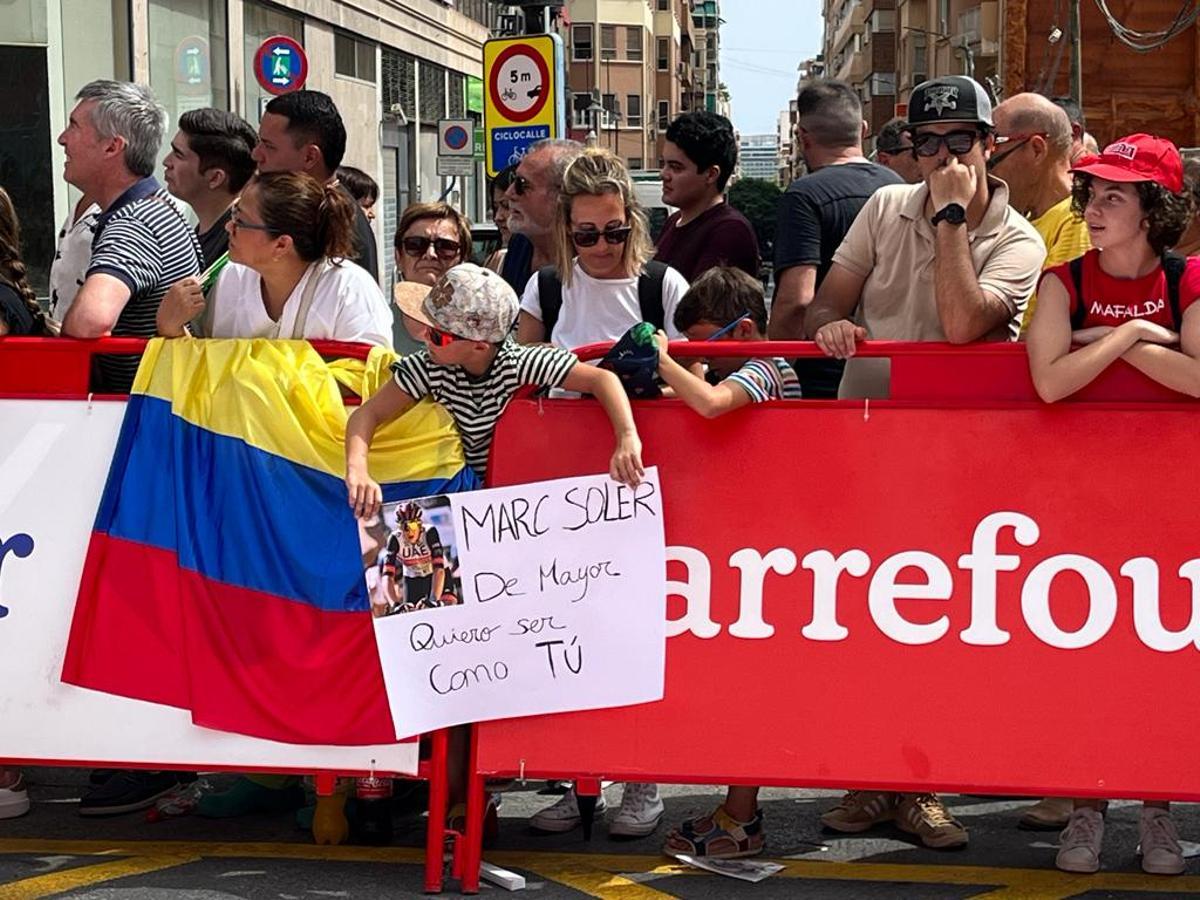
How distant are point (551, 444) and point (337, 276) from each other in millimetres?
895

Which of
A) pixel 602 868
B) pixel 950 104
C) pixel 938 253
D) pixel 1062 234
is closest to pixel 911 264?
pixel 938 253

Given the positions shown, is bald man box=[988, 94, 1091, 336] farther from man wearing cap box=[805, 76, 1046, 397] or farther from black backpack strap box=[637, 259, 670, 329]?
black backpack strap box=[637, 259, 670, 329]

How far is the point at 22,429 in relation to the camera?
4.96 m

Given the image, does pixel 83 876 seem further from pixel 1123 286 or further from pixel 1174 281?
pixel 1174 281

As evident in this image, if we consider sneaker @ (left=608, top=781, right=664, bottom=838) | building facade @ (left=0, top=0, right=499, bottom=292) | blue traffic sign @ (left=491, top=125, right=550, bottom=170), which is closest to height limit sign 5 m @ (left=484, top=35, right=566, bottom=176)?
blue traffic sign @ (left=491, top=125, right=550, bottom=170)

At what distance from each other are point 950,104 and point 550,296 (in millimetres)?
1425

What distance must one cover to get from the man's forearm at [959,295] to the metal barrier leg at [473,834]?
5.66 ft

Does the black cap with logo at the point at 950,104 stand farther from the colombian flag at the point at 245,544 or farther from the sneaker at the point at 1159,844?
the sneaker at the point at 1159,844

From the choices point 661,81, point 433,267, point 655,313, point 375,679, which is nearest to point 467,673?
point 375,679

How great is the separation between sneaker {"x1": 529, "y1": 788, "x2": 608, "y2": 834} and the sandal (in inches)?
14.4

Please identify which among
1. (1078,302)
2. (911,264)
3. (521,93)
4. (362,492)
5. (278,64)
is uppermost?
(278,64)

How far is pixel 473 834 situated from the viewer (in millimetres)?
4742

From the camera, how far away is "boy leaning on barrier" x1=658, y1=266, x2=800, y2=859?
4.84 m

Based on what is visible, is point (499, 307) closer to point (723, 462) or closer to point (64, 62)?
point (723, 462)
